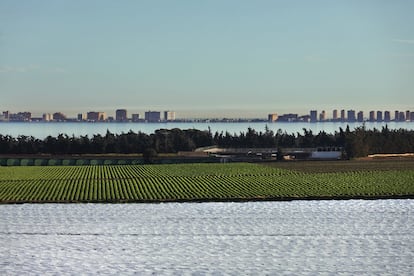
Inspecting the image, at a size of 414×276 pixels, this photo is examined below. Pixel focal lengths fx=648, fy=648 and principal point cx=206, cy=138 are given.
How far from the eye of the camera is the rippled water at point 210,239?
38.8 feet

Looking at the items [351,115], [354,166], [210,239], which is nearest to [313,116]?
[351,115]

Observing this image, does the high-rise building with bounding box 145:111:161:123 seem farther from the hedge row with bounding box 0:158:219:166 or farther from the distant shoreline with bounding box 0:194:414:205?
the distant shoreline with bounding box 0:194:414:205

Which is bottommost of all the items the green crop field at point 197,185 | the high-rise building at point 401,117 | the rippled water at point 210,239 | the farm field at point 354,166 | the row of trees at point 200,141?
the rippled water at point 210,239

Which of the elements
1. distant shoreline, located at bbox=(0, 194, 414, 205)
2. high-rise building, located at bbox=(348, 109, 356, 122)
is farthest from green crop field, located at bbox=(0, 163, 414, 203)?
high-rise building, located at bbox=(348, 109, 356, 122)

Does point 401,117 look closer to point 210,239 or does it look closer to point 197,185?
point 197,185

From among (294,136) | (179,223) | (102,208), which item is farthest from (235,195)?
(294,136)

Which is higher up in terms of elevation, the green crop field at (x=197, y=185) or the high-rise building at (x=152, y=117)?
the high-rise building at (x=152, y=117)

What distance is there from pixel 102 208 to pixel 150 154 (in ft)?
87.7

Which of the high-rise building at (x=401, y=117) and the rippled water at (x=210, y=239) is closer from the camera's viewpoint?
the rippled water at (x=210, y=239)

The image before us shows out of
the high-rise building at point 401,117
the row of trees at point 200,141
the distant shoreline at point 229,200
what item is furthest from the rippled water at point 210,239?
the high-rise building at point 401,117

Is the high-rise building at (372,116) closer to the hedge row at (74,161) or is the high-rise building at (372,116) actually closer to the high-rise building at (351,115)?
the high-rise building at (351,115)

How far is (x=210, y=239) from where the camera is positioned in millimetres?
14711

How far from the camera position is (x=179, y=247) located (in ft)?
45.1

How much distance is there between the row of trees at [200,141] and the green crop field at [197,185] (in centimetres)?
1187
